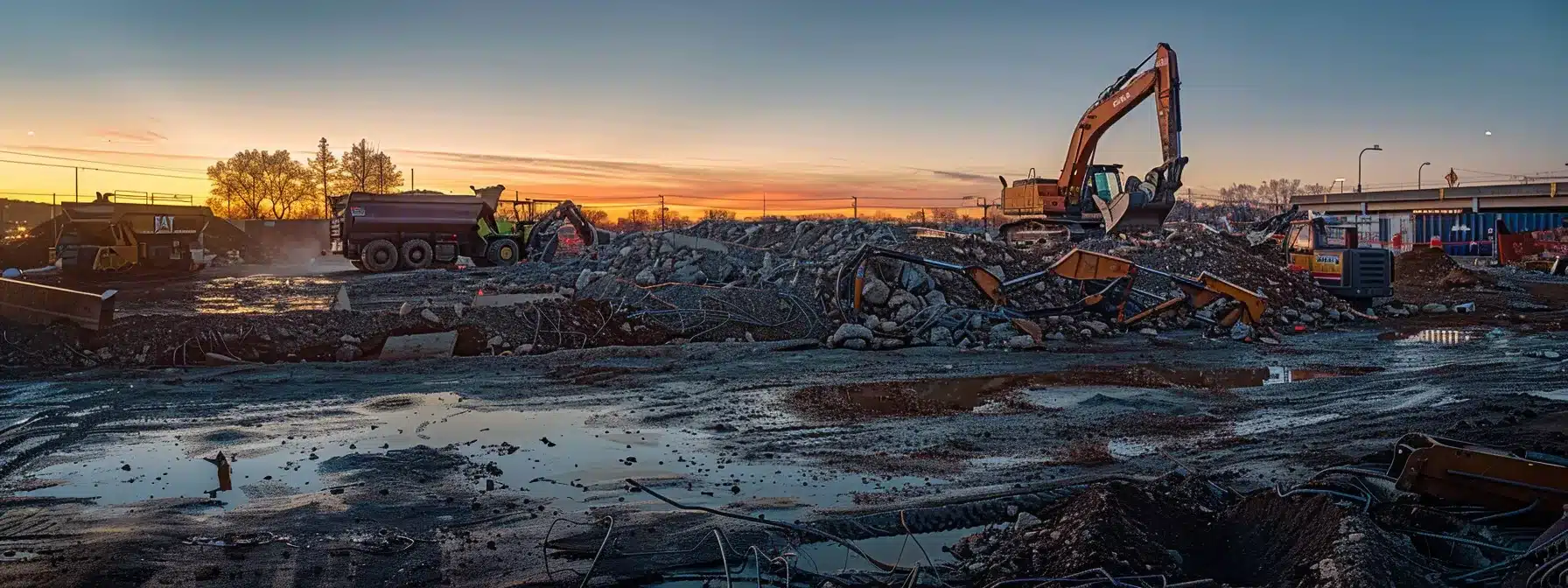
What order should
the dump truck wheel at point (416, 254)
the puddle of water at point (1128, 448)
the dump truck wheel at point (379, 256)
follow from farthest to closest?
the dump truck wheel at point (416, 254), the dump truck wheel at point (379, 256), the puddle of water at point (1128, 448)

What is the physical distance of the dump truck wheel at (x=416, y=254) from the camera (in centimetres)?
3105

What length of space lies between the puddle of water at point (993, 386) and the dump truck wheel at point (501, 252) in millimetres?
22126

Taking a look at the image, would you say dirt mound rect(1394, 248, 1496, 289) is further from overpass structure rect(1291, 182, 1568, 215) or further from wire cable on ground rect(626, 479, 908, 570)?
wire cable on ground rect(626, 479, 908, 570)

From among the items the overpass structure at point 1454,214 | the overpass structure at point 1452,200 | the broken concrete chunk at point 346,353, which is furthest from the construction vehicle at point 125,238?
the overpass structure at point 1452,200

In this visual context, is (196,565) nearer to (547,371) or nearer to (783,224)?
(547,371)

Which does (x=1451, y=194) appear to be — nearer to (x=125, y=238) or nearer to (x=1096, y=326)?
(x=1096, y=326)

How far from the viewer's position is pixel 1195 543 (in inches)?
236

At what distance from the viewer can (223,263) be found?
3656cm

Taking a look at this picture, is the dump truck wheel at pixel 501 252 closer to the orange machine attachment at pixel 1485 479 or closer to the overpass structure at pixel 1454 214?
the overpass structure at pixel 1454 214

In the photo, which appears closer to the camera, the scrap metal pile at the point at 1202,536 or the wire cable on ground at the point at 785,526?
the scrap metal pile at the point at 1202,536

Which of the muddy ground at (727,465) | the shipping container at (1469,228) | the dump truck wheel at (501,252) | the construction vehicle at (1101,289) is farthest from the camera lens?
the shipping container at (1469,228)

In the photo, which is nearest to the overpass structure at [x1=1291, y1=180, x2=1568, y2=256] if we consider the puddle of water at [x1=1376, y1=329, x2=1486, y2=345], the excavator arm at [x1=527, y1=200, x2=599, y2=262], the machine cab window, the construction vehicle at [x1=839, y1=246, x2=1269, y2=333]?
the machine cab window

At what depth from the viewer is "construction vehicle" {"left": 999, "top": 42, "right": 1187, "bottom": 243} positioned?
23281 mm

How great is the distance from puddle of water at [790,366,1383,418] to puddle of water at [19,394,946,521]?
2.24 metres
